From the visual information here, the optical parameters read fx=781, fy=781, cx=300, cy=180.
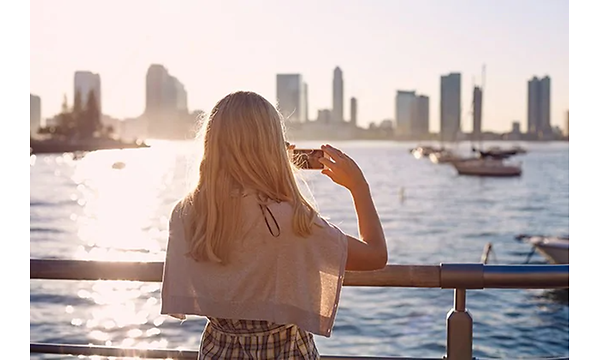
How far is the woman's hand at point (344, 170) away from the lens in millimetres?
2281

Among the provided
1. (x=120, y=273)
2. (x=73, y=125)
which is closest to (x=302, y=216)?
(x=120, y=273)

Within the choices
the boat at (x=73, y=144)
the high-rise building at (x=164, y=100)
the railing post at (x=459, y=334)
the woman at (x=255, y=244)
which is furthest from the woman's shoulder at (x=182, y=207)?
the boat at (x=73, y=144)

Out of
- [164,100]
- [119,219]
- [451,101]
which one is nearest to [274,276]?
[164,100]

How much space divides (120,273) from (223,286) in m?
0.76

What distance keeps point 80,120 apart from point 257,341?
12862cm

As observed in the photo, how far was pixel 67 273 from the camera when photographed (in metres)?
2.90

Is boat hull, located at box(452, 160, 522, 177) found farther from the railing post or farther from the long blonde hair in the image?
the long blonde hair

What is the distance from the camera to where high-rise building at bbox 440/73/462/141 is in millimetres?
113125

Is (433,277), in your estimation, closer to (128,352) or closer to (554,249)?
(128,352)

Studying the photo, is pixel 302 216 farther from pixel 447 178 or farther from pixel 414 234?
pixel 447 178

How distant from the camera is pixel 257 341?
226cm

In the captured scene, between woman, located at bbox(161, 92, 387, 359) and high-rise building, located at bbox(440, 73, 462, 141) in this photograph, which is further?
high-rise building, located at bbox(440, 73, 462, 141)

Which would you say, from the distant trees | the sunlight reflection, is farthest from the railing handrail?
the distant trees

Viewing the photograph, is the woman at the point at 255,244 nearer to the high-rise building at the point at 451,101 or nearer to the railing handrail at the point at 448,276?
the railing handrail at the point at 448,276
